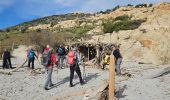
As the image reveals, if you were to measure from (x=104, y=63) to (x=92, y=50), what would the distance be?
13.2 metres

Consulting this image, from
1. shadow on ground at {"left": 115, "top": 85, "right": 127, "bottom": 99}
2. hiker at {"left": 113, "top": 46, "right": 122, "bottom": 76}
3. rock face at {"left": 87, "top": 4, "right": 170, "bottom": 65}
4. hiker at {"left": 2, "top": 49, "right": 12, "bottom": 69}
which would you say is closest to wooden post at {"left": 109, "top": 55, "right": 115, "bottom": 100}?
shadow on ground at {"left": 115, "top": 85, "right": 127, "bottom": 99}

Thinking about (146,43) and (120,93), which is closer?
(120,93)

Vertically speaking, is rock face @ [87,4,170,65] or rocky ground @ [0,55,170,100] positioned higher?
rock face @ [87,4,170,65]

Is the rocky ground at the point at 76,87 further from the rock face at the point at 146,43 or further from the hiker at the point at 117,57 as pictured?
the rock face at the point at 146,43

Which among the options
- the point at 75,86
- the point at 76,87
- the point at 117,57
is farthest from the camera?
the point at 117,57

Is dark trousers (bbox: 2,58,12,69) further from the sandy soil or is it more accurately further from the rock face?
the rock face

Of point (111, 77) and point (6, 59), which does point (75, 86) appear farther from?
point (6, 59)

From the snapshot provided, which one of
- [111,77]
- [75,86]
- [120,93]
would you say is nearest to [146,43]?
[75,86]

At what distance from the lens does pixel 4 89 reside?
22094 millimetres

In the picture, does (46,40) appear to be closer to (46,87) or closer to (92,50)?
(92,50)

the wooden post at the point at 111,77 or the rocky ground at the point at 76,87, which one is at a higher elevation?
the wooden post at the point at 111,77

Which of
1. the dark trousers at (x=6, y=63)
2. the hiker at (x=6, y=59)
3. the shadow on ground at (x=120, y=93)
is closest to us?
the shadow on ground at (x=120, y=93)

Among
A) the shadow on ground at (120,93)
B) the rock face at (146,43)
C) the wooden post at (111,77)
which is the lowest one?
the shadow on ground at (120,93)

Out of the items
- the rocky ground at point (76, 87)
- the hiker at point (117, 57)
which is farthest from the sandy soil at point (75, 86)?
the hiker at point (117, 57)
